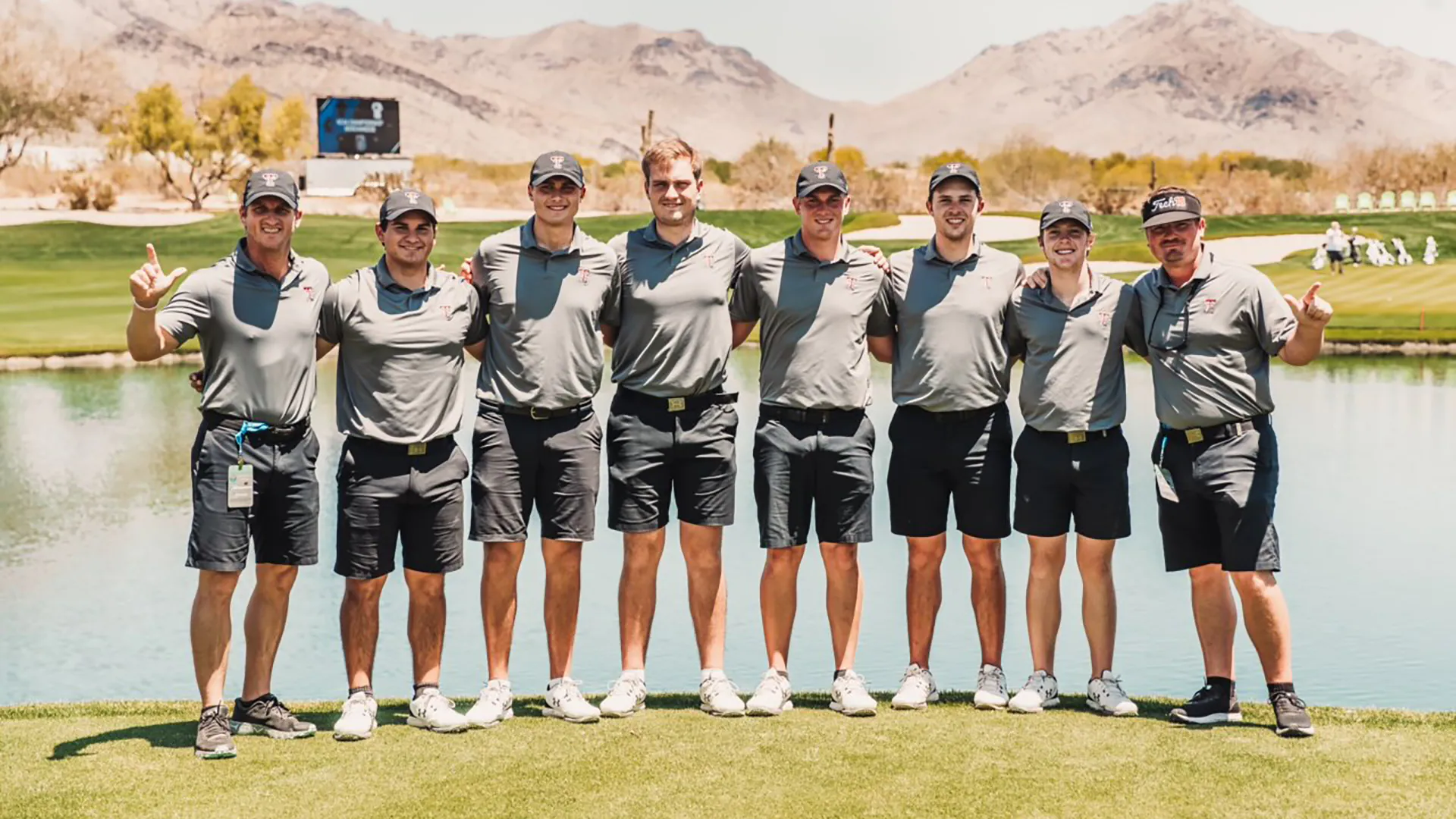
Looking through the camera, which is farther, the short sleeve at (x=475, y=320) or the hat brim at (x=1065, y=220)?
the hat brim at (x=1065, y=220)

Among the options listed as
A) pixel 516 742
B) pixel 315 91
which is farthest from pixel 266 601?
pixel 315 91

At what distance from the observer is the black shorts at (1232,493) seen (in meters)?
6.59

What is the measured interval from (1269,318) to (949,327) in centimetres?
128

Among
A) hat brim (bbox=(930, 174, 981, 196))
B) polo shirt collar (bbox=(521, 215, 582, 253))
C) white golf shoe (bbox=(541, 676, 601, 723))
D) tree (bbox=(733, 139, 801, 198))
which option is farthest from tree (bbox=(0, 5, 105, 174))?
hat brim (bbox=(930, 174, 981, 196))

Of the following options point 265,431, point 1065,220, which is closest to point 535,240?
point 265,431

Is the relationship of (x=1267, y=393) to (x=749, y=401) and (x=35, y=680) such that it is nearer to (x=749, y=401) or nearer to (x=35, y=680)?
(x=35, y=680)

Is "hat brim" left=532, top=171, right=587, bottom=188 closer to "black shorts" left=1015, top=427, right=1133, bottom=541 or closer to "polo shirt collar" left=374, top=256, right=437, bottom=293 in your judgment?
"polo shirt collar" left=374, top=256, right=437, bottom=293

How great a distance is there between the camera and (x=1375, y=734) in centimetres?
639

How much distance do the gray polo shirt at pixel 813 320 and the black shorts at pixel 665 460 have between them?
292 millimetres

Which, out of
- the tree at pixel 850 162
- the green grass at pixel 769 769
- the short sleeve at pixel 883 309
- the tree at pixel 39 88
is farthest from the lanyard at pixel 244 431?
the tree at pixel 39 88

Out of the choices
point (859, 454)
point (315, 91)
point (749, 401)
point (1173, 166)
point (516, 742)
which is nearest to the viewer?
point (516, 742)

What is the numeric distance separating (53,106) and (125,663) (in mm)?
69860

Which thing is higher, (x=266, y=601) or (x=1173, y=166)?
(x=1173, y=166)

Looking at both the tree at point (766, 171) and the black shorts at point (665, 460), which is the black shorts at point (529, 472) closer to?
the black shorts at point (665, 460)
